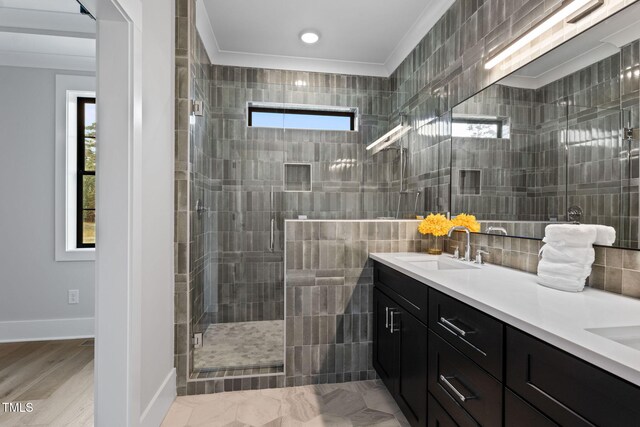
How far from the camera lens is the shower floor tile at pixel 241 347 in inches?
91.4

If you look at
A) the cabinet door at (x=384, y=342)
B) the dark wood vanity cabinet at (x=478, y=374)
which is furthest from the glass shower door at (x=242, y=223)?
the dark wood vanity cabinet at (x=478, y=374)

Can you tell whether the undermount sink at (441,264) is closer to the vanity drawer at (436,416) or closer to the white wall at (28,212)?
the vanity drawer at (436,416)

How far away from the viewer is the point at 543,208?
1546mm

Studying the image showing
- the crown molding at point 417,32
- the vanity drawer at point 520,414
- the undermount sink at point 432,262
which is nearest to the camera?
the vanity drawer at point 520,414

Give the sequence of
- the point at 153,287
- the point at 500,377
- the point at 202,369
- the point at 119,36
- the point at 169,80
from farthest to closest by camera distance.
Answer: the point at 202,369
the point at 169,80
the point at 153,287
the point at 119,36
the point at 500,377

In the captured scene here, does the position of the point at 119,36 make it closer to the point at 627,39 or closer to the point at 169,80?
the point at 169,80

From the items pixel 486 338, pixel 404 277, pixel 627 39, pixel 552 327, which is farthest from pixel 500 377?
pixel 627 39

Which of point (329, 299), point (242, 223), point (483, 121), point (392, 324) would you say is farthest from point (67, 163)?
point (483, 121)

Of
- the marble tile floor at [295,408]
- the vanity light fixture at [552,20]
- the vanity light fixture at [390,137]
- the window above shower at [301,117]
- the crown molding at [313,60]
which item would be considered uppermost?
the crown molding at [313,60]

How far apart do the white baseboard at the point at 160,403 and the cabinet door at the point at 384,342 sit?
1.36 metres

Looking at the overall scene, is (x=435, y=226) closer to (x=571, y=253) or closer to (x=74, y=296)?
(x=571, y=253)

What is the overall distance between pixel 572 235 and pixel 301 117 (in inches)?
79.4

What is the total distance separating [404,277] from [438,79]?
1.64m

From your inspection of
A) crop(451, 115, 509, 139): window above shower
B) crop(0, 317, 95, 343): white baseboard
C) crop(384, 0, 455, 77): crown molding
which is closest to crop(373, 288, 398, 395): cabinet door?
crop(451, 115, 509, 139): window above shower
